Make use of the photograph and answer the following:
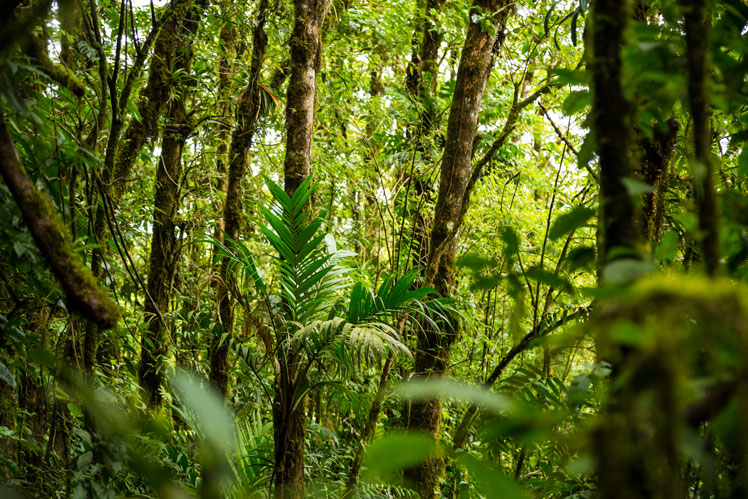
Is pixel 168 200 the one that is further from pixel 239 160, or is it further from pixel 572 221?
pixel 572 221

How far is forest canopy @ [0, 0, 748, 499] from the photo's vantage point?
0.45 metres

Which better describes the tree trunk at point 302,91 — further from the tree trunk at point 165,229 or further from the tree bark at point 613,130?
the tree bark at point 613,130

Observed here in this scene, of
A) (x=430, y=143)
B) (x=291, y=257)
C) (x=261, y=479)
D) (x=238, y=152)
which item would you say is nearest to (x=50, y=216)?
(x=291, y=257)

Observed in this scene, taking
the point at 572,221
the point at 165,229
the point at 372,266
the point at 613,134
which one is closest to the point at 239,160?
the point at 165,229

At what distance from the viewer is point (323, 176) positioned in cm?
479

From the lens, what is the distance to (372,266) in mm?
6270

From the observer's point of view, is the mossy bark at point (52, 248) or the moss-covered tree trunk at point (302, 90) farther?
the moss-covered tree trunk at point (302, 90)

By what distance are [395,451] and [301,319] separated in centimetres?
239

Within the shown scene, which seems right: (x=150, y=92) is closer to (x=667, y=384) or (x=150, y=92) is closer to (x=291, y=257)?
(x=291, y=257)

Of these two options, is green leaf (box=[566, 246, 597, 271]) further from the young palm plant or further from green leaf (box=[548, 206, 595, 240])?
the young palm plant

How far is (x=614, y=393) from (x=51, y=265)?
0.72 m

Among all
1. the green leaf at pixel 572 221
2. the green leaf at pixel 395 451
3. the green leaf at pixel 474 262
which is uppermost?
the green leaf at pixel 572 221

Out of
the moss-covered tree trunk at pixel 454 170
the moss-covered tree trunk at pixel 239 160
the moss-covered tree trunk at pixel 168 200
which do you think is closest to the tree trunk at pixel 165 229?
the moss-covered tree trunk at pixel 168 200

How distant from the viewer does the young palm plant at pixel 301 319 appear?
8.13 ft
